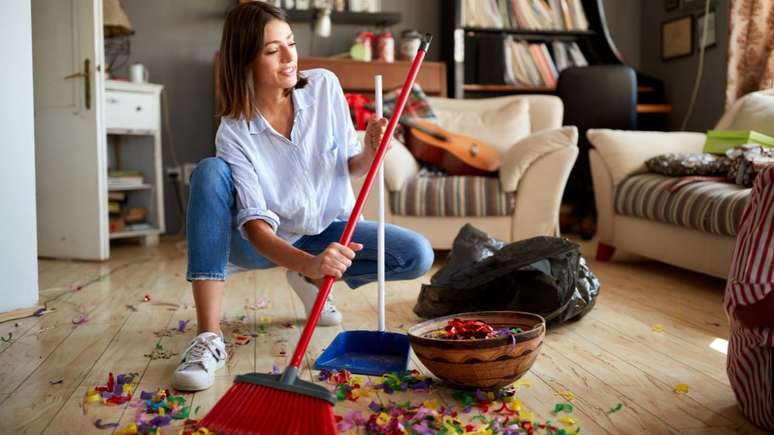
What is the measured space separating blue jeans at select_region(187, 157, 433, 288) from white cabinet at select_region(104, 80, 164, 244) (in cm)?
219

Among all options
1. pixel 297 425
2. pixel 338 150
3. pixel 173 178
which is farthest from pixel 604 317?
pixel 173 178

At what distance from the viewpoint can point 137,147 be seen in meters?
4.01

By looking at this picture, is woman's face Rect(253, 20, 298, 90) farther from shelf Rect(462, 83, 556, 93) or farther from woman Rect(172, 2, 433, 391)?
shelf Rect(462, 83, 556, 93)

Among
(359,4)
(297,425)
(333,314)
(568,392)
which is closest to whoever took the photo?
(297,425)

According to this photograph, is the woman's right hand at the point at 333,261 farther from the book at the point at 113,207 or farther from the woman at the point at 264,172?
the book at the point at 113,207

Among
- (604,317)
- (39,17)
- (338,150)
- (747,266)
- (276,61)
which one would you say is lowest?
(604,317)

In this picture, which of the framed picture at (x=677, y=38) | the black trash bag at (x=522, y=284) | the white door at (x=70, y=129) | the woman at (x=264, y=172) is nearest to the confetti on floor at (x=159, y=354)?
the woman at (x=264, y=172)

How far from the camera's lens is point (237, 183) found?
1616mm

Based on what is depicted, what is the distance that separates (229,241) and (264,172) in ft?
0.58

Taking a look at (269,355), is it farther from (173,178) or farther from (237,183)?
(173,178)

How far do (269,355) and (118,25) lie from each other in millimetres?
2596

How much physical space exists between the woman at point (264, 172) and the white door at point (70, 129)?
182 cm

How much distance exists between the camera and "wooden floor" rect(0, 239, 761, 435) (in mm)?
1343

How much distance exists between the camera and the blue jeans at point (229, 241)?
1609 mm
